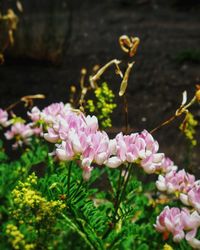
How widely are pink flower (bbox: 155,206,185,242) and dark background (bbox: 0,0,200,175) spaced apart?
64.1 inches

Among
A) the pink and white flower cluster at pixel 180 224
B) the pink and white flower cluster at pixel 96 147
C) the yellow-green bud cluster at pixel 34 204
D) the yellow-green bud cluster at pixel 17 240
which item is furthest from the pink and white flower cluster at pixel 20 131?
the pink and white flower cluster at pixel 180 224

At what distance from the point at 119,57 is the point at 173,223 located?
4.71 m

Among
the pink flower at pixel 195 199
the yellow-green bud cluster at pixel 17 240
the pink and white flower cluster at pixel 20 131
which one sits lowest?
the yellow-green bud cluster at pixel 17 240

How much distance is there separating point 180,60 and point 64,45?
1.22 m

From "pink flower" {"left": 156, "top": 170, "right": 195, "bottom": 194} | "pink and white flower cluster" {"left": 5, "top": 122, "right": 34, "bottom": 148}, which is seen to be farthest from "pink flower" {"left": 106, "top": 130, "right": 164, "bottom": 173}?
"pink and white flower cluster" {"left": 5, "top": 122, "right": 34, "bottom": 148}

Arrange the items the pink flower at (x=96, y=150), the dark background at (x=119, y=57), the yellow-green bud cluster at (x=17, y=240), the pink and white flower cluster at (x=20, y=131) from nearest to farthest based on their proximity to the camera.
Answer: the pink flower at (x=96, y=150) < the yellow-green bud cluster at (x=17, y=240) < the pink and white flower cluster at (x=20, y=131) < the dark background at (x=119, y=57)

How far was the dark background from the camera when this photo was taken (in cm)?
424

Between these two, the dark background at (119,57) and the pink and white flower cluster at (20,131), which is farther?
the dark background at (119,57)

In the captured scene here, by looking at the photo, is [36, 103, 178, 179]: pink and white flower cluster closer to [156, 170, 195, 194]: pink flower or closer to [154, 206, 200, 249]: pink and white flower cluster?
[154, 206, 200, 249]: pink and white flower cluster

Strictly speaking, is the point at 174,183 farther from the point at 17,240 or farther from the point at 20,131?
the point at 20,131

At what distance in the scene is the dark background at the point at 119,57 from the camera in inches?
167

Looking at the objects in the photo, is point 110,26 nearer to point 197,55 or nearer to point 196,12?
→ point 196,12

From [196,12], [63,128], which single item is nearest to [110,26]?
Result: [196,12]

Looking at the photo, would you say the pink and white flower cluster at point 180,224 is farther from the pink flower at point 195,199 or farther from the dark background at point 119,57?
the dark background at point 119,57
